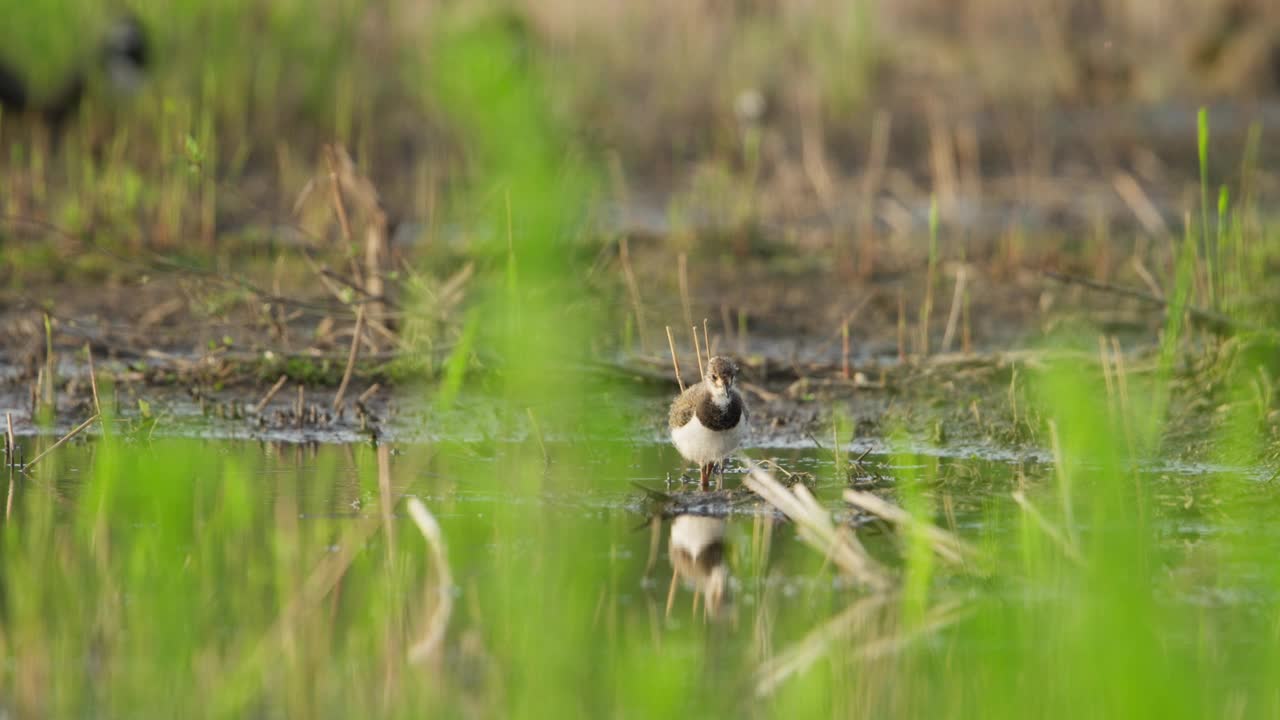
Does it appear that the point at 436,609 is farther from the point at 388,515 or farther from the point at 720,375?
the point at 720,375

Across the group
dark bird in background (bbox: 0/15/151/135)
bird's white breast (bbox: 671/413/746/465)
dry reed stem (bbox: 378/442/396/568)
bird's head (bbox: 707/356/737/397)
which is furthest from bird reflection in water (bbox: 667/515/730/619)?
dark bird in background (bbox: 0/15/151/135)

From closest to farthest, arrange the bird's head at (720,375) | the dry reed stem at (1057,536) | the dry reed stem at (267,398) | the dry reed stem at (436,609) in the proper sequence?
the dry reed stem at (436,609), the dry reed stem at (1057,536), the bird's head at (720,375), the dry reed stem at (267,398)

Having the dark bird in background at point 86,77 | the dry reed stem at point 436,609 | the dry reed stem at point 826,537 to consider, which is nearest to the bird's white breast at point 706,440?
the dry reed stem at point 826,537

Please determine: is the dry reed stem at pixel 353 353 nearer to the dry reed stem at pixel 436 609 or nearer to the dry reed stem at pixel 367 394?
the dry reed stem at pixel 367 394

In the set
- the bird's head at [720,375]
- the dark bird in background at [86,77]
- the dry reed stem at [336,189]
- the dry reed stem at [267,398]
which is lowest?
the bird's head at [720,375]

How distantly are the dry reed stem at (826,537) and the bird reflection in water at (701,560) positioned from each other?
0.65 ft

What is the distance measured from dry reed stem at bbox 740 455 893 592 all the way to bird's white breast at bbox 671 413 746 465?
31cm

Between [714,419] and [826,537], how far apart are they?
741 mm

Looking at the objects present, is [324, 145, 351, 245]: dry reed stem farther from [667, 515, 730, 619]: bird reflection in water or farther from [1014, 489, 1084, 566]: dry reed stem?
[1014, 489, 1084, 566]: dry reed stem

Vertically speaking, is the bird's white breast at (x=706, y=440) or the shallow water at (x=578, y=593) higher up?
the bird's white breast at (x=706, y=440)

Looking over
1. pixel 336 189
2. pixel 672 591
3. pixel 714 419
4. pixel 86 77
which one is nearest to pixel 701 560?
pixel 672 591

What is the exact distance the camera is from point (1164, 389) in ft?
23.1

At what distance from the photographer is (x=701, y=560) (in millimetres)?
5000

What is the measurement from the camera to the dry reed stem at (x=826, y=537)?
462cm
